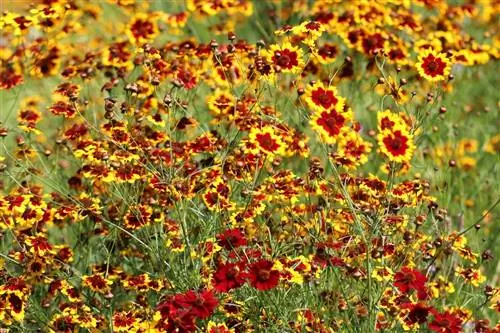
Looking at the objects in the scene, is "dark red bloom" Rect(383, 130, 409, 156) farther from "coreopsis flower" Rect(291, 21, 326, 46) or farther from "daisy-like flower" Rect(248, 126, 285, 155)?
"coreopsis flower" Rect(291, 21, 326, 46)

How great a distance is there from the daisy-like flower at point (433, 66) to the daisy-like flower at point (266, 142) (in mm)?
655

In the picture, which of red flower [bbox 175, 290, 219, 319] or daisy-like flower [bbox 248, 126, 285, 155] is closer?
red flower [bbox 175, 290, 219, 319]

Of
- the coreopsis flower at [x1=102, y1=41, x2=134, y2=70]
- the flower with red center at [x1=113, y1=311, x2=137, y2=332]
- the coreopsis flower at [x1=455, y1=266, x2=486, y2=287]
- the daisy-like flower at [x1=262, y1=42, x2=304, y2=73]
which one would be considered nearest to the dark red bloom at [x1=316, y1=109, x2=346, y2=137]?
the daisy-like flower at [x1=262, y1=42, x2=304, y2=73]

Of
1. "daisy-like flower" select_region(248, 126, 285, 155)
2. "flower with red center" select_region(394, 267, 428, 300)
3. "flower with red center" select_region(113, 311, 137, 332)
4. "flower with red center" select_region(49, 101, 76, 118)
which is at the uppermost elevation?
"daisy-like flower" select_region(248, 126, 285, 155)

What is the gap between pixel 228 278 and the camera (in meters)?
2.46

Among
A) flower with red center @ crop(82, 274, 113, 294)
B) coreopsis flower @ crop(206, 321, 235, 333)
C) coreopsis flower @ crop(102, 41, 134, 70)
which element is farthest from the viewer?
coreopsis flower @ crop(102, 41, 134, 70)

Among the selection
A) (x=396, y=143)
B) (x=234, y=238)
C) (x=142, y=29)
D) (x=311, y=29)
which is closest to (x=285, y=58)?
(x=311, y=29)

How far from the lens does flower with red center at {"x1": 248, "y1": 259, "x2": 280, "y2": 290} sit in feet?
7.94

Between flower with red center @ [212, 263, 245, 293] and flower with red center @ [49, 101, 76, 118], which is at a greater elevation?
flower with red center @ [49, 101, 76, 118]

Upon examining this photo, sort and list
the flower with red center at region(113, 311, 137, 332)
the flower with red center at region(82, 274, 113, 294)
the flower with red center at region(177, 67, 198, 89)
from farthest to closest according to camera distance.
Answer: the flower with red center at region(177, 67, 198, 89)
the flower with red center at region(82, 274, 113, 294)
the flower with red center at region(113, 311, 137, 332)

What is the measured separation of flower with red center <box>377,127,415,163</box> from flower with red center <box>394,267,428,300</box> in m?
0.37

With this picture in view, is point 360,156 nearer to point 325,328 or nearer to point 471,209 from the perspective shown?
point 325,328

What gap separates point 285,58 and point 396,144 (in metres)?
0.60

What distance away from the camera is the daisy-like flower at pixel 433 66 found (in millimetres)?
3053
